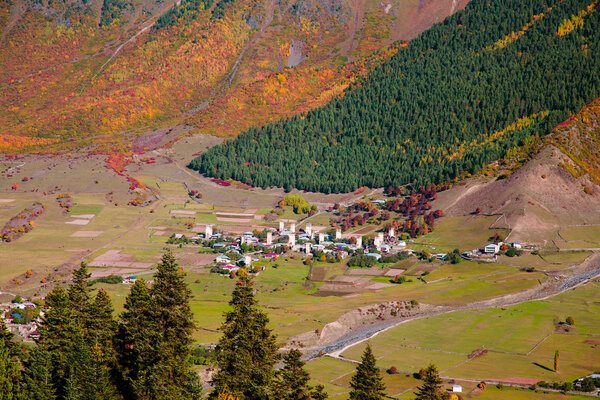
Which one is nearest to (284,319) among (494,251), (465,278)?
(465,278)

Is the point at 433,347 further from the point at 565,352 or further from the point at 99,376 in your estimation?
the point at 99,376

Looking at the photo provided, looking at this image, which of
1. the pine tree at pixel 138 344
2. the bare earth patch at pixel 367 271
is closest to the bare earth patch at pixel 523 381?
the pine tree at pixel 138 344

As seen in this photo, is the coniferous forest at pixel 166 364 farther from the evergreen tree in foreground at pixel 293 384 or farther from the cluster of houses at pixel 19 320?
the cluster of houses at pixel 19 320

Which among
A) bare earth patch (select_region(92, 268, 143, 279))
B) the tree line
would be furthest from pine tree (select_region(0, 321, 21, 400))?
bare earth patch (select_region(92, 268, 143, 279))

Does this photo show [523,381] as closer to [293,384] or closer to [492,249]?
[293,384]

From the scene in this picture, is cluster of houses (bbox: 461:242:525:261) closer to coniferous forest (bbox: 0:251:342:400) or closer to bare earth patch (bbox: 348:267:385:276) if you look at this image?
bare earth patch (bbox: 348:267:385:276)
